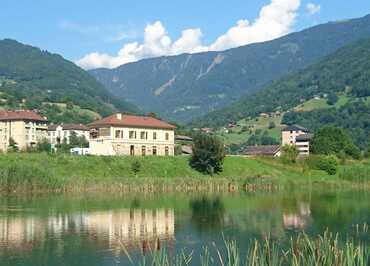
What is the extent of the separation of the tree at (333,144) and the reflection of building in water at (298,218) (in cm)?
4766

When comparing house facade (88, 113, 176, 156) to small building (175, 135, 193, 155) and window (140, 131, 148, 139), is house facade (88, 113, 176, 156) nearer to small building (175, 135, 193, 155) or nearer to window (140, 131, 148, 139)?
window (140, 131, 148, 139)

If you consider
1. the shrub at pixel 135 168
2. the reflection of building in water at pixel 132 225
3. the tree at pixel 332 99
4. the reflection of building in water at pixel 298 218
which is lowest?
the reflection of building in water at pixel 298 218

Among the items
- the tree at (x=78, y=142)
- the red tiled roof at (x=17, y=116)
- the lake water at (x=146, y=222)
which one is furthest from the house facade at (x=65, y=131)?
the lake water at (x=146, y=222)

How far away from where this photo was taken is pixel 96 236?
36.1 meters

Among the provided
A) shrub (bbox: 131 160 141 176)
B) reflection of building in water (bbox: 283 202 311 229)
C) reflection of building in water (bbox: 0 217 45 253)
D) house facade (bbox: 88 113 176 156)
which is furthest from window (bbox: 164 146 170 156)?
reflection of building in water (bbox: 0 217 45 253)

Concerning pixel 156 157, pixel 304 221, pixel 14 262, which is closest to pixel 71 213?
pixel 304 221

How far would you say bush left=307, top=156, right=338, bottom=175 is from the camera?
86056 millimetres

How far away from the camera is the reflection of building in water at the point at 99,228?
34.2 m

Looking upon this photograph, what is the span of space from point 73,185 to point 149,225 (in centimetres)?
2397

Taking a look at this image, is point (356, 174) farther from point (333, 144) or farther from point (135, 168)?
point (135, 168)

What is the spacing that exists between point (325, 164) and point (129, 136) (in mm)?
25697

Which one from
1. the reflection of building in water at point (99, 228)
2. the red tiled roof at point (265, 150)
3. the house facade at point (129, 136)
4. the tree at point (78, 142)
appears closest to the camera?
the reflection of building in water at point (99, 228)

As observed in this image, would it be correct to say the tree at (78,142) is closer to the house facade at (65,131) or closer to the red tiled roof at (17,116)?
the red tiled roof at (17,116)

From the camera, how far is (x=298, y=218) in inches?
1799
